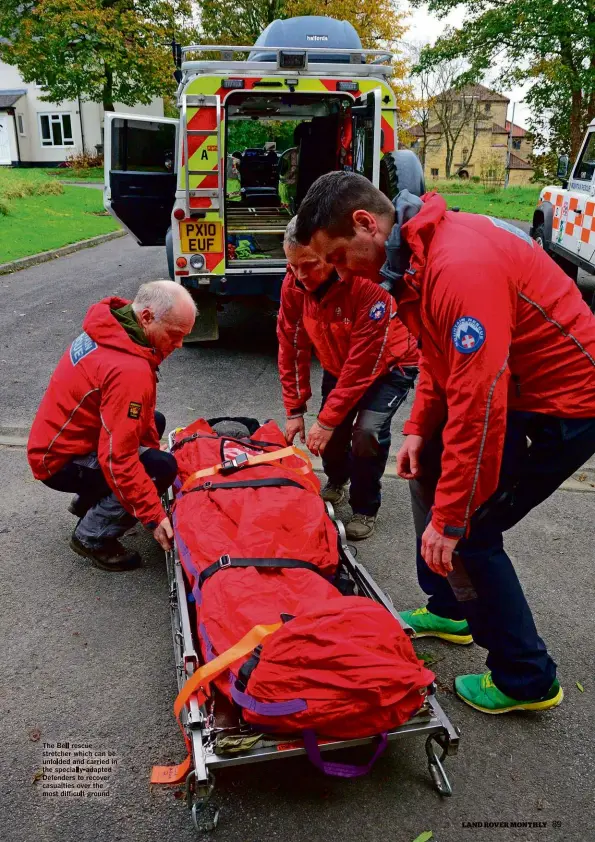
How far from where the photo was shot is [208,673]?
2.12 m

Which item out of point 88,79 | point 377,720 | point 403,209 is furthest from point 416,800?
point 88,79

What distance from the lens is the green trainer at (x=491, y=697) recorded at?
2.52 metres

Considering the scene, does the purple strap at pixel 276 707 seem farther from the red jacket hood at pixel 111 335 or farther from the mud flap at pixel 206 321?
the mud flap at pixel 206 321

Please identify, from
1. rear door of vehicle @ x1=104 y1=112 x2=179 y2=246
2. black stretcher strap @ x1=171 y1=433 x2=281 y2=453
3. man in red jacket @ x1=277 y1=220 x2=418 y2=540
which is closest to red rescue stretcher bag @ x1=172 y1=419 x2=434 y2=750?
black stretcher strap @ x1=171 y1=433 x2=281 y2=453

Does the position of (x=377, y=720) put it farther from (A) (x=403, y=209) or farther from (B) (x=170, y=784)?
(A) (x=403, y=209)

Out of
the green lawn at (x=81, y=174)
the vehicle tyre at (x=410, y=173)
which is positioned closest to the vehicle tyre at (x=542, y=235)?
the vehicle tyre at (x=410, y=173)

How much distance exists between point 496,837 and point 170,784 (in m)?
1.02

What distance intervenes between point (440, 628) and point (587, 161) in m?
7.85

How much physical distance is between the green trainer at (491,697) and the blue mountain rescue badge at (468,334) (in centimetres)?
139

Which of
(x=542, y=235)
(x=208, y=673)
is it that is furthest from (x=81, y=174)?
(x=208, y=673)

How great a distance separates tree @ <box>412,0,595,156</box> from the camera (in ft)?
63.7

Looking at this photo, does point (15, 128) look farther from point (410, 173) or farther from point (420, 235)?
point (420, 235)

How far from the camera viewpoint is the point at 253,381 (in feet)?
21.0

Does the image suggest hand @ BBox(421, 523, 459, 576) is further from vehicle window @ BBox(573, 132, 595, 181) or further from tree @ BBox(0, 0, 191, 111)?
tree @ BBox(0, 0, 191, 111)
